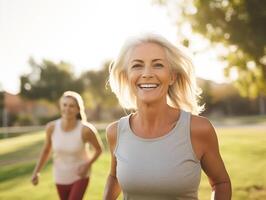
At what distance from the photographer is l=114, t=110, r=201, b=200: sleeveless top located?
270 cm

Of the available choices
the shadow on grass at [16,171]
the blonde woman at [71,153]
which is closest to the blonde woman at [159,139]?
the blonde woman at [71,153]

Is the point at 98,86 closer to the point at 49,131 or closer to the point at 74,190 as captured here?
the point at 49,131

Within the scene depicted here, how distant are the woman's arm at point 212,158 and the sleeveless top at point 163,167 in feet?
0.20

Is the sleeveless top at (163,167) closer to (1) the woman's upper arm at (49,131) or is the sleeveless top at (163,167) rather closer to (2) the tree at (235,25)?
(1) the woman's upper arm at (49,131)

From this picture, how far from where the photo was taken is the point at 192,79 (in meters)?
3.19

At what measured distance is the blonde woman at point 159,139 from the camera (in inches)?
107

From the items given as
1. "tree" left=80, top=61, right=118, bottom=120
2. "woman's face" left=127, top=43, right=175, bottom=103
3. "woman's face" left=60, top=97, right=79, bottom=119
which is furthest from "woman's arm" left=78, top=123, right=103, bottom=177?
"tree" left=80, top=61, right=118, bottom=120

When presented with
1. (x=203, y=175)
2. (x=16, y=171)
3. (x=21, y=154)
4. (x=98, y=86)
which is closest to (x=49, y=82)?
(x=98, y=86)

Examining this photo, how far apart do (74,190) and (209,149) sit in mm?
3496

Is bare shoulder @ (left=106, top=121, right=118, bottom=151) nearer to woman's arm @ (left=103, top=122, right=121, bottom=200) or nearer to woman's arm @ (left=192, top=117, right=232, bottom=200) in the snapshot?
woman's arm @ (left=103, top=122, right=121, bottom=200)

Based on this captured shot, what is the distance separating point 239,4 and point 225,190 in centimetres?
1045

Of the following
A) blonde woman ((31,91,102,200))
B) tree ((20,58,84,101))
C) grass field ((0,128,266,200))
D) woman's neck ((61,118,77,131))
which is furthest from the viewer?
tree ((20,58,84,101))

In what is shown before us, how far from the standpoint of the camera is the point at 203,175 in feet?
43.0

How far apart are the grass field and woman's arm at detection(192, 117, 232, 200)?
6.89 meters
